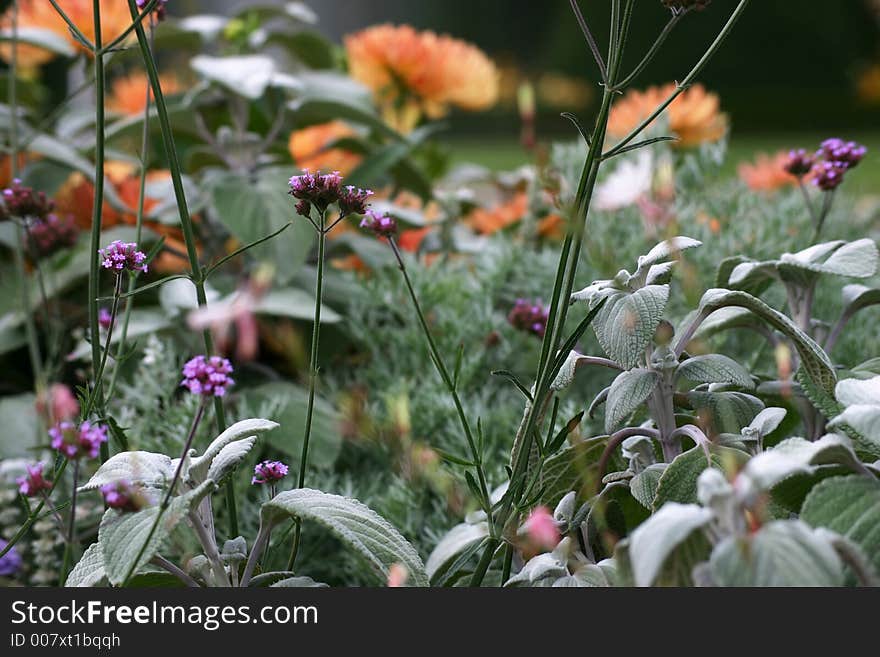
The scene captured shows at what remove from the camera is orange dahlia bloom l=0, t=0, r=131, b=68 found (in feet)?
4.52

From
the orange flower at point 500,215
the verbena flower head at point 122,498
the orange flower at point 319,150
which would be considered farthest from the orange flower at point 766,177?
the verbena flower head at point 122,498

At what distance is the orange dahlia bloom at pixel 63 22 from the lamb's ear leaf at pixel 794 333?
819 mm

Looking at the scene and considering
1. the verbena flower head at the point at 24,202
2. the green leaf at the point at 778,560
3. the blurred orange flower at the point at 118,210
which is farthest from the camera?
the blurred orange flower at the point at 118,210

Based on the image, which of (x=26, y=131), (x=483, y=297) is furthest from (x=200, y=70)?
(x=483, y=297)

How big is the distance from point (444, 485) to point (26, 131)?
966 millimetres

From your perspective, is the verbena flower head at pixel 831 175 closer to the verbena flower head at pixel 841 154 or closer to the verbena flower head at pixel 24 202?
the verbena flower head at pixel 841 154

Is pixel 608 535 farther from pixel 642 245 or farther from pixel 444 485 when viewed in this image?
pixel 642 245

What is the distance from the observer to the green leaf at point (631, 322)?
606 mm

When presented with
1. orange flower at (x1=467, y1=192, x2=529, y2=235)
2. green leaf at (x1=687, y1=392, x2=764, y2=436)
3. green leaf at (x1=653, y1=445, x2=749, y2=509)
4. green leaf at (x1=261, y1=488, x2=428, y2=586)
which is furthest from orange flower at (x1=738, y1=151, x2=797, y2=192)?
green leaf at (x1=261, y1=488, x2=428, y2=586)

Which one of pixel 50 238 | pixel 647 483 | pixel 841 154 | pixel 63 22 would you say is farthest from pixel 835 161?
pixel 63 22

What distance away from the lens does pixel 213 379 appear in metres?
0.46

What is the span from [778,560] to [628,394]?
0.23 metres

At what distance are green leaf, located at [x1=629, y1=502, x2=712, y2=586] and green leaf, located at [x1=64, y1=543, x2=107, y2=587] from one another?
0.98ft

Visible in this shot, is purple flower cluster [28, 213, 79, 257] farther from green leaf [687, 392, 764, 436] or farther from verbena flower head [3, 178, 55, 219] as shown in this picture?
green leaf [687, 392, 764, 436]
